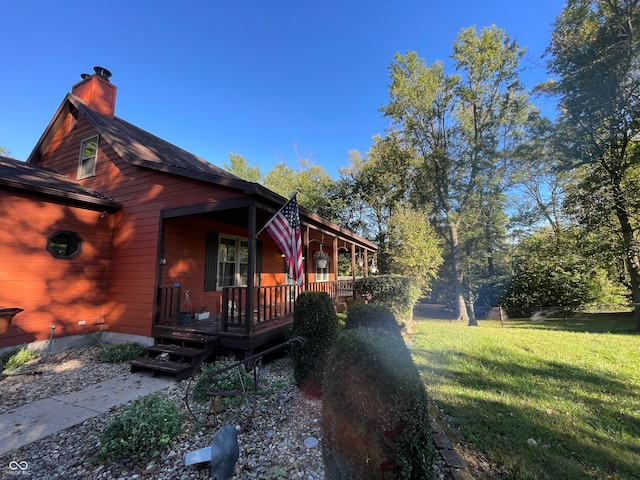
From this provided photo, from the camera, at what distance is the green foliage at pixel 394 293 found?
9.22m

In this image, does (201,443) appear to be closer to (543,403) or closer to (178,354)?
(178,354)

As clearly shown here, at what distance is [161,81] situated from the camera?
13312mm

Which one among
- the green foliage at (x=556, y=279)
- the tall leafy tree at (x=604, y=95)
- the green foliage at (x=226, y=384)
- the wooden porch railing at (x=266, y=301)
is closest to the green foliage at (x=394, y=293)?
the wooden porch railing at (x=266, y=301)

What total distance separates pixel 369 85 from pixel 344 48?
5875 mm

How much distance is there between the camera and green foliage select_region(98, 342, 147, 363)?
5.56 m

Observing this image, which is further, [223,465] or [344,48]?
[344,48]

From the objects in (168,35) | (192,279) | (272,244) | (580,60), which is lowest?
(192,279)

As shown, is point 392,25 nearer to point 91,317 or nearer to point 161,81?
point 161,81

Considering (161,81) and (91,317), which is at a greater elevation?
(161,81)

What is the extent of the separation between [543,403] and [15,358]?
8.42 meters

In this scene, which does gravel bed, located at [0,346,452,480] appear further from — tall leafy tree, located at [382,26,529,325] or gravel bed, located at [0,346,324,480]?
tall leafy tree, located at [382,26,529,325]

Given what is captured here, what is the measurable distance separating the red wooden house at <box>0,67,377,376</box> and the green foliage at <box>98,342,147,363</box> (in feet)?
1.18

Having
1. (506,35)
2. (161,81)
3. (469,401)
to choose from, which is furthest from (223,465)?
(506,35)

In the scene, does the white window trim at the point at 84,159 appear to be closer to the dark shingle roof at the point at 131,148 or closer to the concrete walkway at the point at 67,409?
the dark shingle roof at the point at 131,148
